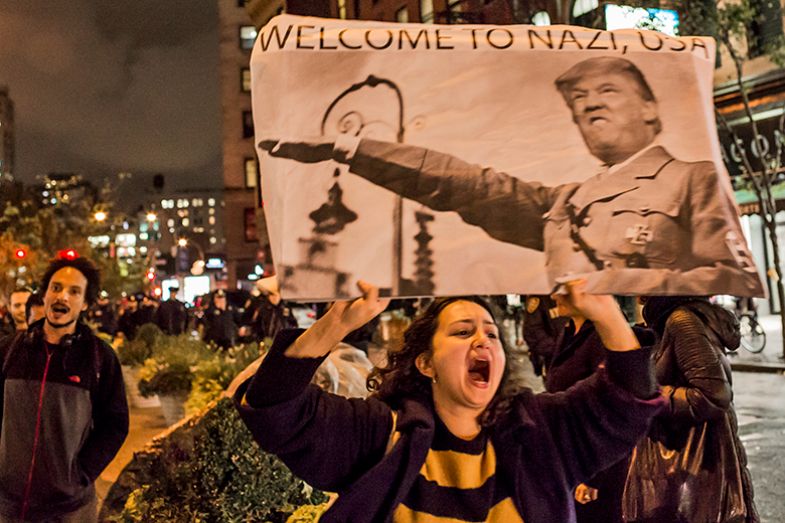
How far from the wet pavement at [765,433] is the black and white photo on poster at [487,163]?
5.40m

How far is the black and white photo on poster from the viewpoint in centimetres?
217

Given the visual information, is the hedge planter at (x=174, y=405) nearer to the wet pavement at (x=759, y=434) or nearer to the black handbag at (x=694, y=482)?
the wet pavement at (x=759, y=434)

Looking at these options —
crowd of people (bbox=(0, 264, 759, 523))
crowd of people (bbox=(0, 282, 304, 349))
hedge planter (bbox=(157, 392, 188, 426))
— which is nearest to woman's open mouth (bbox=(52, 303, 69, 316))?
crowd of people (bbox=(0, 264, 759, 523))

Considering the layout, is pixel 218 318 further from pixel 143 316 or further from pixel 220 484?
pixel 220 484

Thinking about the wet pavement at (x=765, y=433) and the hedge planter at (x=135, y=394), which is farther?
the hedge planter at (x=135, y=394)

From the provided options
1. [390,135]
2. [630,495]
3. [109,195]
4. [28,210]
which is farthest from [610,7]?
[28,210]

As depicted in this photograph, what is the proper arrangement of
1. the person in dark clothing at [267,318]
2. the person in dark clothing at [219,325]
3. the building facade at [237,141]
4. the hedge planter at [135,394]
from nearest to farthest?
the hedge planter at [135,394] < the person in dark clothing at [267,318] < the person in dark clothing at [219,325] < the building facade at [237,141]

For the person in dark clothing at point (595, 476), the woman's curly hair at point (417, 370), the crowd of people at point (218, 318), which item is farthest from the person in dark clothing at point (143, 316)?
the woman's curly hair at point (417, 370)

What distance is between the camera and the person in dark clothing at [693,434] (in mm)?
3662

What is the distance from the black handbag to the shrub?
189cm

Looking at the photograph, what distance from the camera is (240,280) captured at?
55469 millimetres

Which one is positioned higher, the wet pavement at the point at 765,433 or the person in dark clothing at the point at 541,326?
the person in dark clothing at the point at 541,326

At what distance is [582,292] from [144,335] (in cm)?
1407

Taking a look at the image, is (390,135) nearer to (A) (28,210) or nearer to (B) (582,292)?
(B) (582,292)
